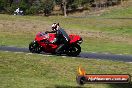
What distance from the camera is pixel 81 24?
5109 centimetres

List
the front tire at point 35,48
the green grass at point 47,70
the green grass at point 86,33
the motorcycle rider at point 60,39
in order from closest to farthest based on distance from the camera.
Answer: the green grass at point 47,70
the motorcycle rider at point 60,39
the front tire at point 35,48
the green grass at point 86,33

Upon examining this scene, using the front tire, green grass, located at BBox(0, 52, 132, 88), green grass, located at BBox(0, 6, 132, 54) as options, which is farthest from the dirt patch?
green grass, located at BBox(0, 52, 132, 88)

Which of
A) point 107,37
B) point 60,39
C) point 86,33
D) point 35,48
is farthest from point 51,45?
point 86,33

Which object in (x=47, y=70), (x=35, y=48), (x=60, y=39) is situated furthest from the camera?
(x=35, y=48)

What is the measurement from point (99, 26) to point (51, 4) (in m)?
31.3

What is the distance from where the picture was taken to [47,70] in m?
17.5

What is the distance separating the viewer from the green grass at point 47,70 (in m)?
14.7

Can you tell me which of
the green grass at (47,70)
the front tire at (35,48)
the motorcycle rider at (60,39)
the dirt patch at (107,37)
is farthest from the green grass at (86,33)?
the green grass at (47,70)

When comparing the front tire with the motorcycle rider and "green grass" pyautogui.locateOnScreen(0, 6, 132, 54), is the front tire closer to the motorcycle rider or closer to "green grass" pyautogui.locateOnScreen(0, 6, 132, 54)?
the motorcycle rider

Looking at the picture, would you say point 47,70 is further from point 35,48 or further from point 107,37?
point 107,37

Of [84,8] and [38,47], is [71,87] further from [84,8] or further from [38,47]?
[84,8]

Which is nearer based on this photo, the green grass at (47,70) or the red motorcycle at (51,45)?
the green grass at (47,70)

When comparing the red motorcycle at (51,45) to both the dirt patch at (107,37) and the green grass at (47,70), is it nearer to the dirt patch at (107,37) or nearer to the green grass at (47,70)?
the green grass at (47,70)

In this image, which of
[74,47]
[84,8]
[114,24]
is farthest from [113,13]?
[74,47]
